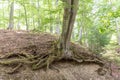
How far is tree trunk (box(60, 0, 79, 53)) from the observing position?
244 inches

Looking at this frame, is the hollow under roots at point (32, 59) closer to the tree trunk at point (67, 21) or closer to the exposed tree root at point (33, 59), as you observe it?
the exposed tree root at point (33, 59)

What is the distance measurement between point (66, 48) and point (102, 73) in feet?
6.67

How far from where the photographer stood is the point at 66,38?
692 cm

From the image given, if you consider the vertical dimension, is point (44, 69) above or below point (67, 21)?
below

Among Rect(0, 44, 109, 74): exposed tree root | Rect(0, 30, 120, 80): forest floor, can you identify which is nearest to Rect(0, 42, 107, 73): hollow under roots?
Rect(0, 44, 109, 74): exposed tree root

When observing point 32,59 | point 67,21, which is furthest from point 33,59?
point 67,21

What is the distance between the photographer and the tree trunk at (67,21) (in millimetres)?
6188

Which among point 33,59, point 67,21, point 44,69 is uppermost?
point 67,21

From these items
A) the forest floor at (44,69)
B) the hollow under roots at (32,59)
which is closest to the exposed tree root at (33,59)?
the hollow under roots at (32,59)

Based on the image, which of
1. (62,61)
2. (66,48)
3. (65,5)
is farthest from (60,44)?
(65,5)

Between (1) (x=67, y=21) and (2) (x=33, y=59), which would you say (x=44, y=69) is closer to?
(2) (x=33, y=59)

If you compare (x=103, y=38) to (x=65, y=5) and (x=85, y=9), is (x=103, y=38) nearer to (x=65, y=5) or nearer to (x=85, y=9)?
(x=85, y=9)

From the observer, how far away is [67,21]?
21.4ft

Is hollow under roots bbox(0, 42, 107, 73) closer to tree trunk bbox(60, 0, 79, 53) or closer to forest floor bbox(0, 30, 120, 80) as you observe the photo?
forest floor bbox(0, 30, 120, 80)
